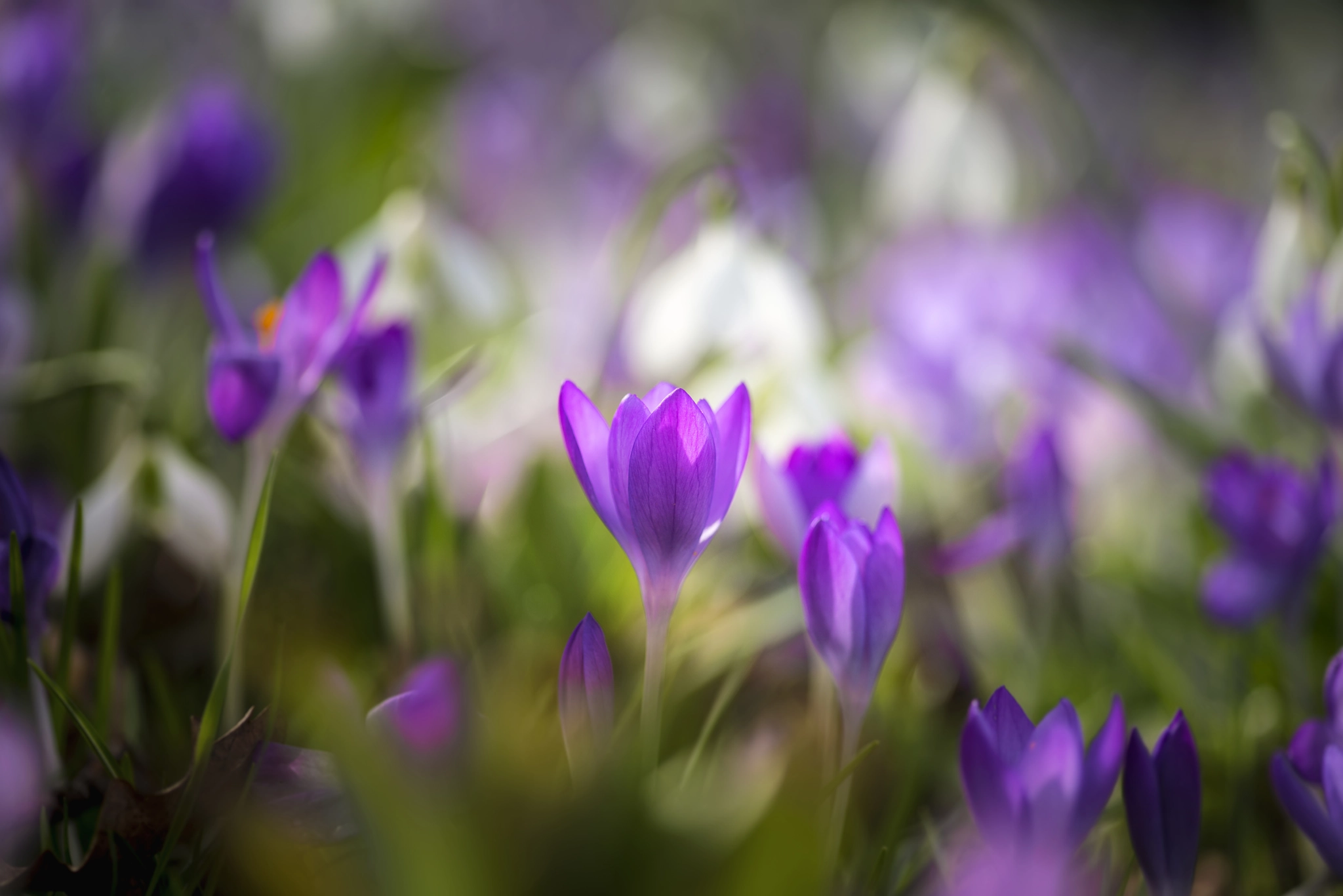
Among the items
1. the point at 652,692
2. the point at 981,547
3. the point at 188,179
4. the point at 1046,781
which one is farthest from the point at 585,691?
the point at 188,179

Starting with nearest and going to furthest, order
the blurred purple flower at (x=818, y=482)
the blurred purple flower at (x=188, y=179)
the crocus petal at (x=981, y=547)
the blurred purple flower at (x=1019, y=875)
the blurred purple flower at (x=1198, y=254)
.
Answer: the blurred purple flower at (x=1019, y=875) → the blurred purple flower at (x=818, y=482) → the crocus petal at (x=981, y=547) → the blurred purple flower at (x=188, y=179) → the blurred purple flower at (x=1198, y=254)

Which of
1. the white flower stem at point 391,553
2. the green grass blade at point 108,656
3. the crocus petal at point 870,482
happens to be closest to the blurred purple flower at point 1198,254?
the crocus petal at point 870,482

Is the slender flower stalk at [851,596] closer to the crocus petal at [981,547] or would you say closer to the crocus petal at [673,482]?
the crocus petal at [673,482]

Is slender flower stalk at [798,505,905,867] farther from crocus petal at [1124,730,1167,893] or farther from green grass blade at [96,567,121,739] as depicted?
green grass blade at [96,567,121,739]

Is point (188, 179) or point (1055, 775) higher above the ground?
point (188, 179)

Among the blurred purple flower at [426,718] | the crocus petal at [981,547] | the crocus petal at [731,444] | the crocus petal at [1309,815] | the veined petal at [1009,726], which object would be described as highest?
the crocus petal at [731,444]

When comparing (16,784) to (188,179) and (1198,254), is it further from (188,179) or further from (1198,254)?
(1198,254)

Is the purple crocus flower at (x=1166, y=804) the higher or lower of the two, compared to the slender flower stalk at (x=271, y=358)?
lower
